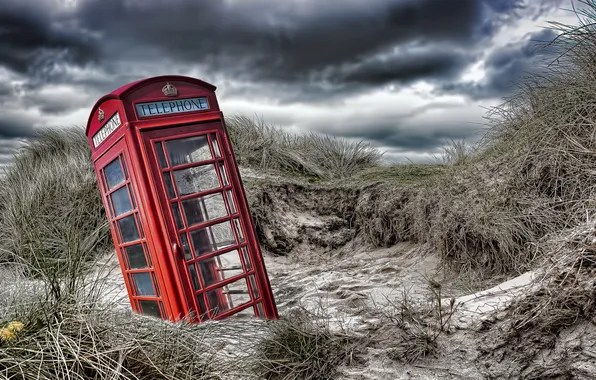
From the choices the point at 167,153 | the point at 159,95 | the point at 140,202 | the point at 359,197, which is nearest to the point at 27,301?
the point at 140,202

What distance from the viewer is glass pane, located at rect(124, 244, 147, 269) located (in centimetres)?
461

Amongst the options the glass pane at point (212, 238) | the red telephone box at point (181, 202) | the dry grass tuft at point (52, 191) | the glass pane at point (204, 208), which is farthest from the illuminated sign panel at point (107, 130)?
the dry grass tuft at point (52, 191)

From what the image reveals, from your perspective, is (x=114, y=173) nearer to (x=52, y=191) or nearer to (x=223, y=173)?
(x=223, y=173)

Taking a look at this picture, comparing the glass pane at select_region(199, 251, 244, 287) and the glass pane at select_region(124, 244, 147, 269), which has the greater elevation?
the glass pane at select_region(124, 244, 147, 269)

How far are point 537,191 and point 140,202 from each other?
3.50 metres

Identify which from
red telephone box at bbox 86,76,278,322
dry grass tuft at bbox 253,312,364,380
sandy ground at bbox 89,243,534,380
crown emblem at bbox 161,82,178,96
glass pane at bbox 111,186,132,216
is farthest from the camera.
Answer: glass pane at bbox 111,186,132,216

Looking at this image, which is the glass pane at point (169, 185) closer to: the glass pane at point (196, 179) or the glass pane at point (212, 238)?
the glass pane at point (196, 179)

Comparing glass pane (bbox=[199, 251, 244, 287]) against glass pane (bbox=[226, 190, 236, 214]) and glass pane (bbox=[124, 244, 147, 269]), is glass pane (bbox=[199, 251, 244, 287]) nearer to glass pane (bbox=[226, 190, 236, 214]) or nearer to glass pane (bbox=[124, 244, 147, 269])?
glass pane (bbox=[226, 190, 236, 214])

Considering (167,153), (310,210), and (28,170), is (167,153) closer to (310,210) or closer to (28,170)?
(310,210)

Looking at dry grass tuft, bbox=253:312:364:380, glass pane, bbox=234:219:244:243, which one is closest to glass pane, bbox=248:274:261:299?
glass pane, bbox=234:219:244:243

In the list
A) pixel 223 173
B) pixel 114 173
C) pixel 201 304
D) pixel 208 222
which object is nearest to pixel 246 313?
→ pixel 201 304

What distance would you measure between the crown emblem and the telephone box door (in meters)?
Answer: 0.32

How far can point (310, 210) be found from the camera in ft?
26.2

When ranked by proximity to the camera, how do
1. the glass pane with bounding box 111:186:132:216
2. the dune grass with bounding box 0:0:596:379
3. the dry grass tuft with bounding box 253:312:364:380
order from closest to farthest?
the dune grass with bounding box 0:0:596:379 < the dry grass tuft with bounding box 253:312:364:380 < the glass pane with bounding box 111:186:132:216
